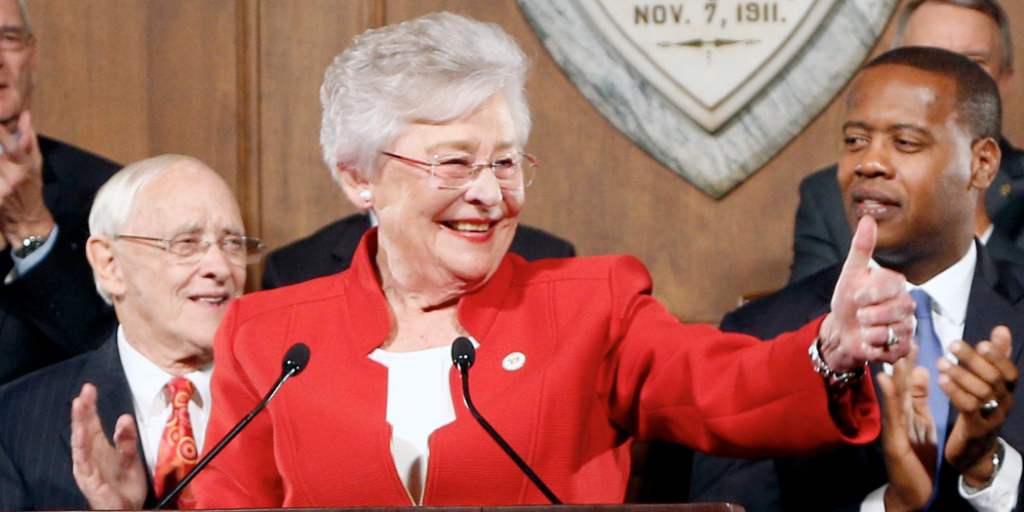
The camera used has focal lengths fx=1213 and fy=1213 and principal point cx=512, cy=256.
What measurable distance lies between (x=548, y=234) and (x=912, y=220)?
2.65 feet

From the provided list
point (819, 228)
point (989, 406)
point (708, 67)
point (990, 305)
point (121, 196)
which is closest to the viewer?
point (989, 406)

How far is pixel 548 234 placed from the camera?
8.79 feet

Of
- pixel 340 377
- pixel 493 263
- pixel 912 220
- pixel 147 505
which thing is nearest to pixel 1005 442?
pixel 912 220

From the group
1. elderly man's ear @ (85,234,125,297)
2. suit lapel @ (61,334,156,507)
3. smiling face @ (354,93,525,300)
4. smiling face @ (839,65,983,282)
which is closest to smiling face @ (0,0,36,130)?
elderly man's ear @ (85,234,125,297)

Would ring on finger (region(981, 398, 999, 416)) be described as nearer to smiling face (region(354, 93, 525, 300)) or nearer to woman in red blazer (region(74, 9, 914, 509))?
woman in red blazer (region(74, 9, 914, 509))

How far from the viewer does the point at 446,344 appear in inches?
64.6

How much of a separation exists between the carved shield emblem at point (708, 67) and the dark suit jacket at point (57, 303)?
1.10 meters

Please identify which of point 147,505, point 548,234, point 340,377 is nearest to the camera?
point 340,377

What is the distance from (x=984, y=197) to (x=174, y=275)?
1.60 meters

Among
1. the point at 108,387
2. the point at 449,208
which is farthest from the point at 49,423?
the point at 449,208

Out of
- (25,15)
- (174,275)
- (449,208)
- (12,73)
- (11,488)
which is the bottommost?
(11,488)

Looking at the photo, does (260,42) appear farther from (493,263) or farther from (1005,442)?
(1005,442)

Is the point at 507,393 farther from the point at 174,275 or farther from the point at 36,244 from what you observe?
the point at 36,244

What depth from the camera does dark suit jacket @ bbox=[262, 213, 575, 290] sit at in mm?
2611
